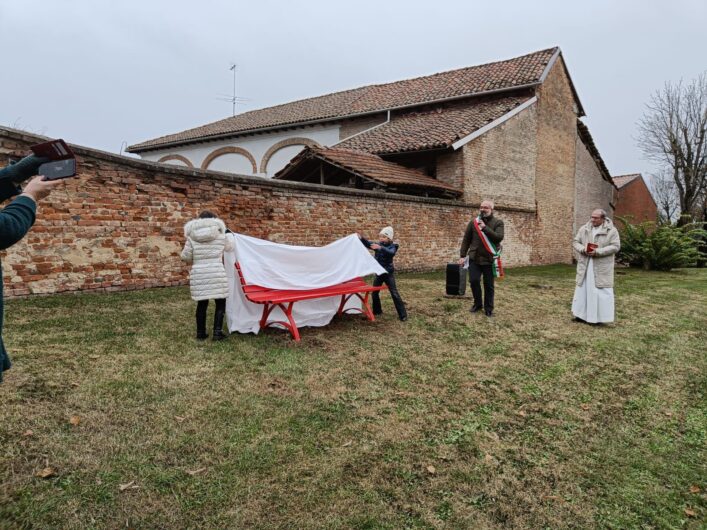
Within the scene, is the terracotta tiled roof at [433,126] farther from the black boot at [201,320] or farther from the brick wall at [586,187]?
the black boot at [201,320]

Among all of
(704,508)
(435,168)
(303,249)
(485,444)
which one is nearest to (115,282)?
(303,249)

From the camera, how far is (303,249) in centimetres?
642

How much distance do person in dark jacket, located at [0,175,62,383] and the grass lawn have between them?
50.2 inches

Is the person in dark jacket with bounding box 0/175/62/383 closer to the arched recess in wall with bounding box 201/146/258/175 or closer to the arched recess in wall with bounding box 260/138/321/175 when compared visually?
the arched recess in wall with bounding box 260/138/321/175

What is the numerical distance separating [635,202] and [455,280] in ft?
107

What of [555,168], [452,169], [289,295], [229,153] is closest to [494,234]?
[289,295]

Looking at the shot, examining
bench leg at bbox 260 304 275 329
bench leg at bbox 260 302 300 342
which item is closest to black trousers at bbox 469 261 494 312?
bench leg at bbox 260 302 300 342

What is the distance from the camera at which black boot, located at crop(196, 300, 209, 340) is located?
17.8ft

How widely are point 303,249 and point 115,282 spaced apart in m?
3.72

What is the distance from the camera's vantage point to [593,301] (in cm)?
729

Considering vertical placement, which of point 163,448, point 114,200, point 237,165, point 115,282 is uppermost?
point 237,165

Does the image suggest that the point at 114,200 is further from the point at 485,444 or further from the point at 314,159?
the point at 314,159

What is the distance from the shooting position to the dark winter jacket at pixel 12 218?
1835mm

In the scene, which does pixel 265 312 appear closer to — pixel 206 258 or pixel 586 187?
pixel 206 258
